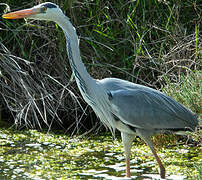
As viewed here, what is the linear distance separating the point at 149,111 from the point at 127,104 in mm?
248

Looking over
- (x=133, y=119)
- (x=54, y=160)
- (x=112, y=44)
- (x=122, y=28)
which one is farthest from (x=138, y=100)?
(x=122, y=28)

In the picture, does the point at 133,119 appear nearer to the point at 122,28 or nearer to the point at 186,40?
the point at 186,40

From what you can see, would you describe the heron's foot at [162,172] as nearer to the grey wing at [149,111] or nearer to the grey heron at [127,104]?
the grey heron at [127,104]

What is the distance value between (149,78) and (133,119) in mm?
1927

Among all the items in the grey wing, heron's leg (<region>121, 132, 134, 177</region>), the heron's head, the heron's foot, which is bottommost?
the heron's foot

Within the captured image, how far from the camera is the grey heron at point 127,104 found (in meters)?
4.31

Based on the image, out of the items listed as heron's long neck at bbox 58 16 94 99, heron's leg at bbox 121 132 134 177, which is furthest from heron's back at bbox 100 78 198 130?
heron's long neck at bbox 58 16 94 99

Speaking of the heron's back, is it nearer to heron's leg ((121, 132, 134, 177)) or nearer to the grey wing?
the grey wing

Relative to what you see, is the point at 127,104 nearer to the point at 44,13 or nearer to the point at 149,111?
the point at 149,111

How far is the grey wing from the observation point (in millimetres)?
4402

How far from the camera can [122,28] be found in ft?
20.6

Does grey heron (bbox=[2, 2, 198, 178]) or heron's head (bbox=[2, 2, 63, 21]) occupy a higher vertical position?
heron's head (bbox=[2, 2, 63, 21])

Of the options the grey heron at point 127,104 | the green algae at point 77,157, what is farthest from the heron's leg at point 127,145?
the green algae at point 77,157

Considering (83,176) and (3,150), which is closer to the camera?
(83,176)
